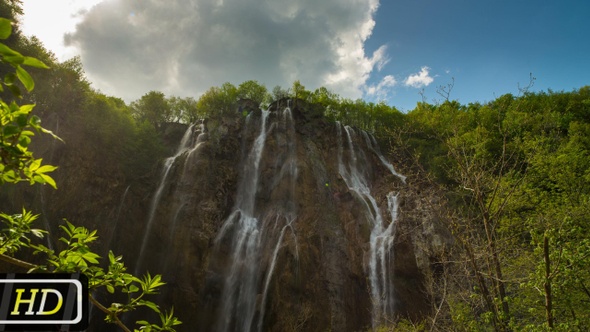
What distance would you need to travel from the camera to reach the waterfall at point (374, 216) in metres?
19.6

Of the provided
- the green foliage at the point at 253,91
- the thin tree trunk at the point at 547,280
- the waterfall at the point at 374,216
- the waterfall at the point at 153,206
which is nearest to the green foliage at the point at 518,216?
the thin tree trunk at the point at 547,280

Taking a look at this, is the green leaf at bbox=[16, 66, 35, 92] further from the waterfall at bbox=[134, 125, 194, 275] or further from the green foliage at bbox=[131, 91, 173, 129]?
the green foliage at bbox=[131, 91, 173, 129]

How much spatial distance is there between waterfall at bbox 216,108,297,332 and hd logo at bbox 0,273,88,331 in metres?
18.8

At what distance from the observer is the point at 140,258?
21.6m

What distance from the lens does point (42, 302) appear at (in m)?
1.66

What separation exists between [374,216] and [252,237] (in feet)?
32.6

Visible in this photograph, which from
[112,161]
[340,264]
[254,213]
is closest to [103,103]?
[112,161]

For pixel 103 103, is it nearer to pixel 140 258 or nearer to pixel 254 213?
pixel 140 258

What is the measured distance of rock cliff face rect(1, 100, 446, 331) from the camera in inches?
758

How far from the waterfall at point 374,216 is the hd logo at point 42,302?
Result: 13.7 m

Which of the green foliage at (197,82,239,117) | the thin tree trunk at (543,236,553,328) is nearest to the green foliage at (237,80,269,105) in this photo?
the green foliage at (197,82,239,117)

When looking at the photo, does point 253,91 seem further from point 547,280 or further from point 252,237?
point 547,280

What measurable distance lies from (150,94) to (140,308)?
31.4 m

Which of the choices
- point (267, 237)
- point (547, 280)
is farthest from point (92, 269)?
point (267, 237)
